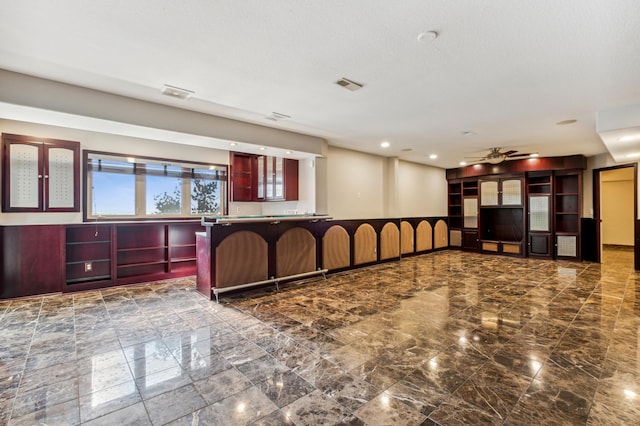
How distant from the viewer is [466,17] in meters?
2.17

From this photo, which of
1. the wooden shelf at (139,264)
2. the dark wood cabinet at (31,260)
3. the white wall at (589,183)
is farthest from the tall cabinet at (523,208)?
the dark wood cabinet at (31,260)

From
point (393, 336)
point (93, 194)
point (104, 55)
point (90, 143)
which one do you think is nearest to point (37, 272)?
point (93, 194)

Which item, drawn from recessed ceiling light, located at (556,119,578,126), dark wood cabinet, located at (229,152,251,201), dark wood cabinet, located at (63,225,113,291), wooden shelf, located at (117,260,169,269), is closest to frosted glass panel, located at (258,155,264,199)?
dark wood cabinet, located at (229,152,251,201)

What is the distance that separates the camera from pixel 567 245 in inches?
296

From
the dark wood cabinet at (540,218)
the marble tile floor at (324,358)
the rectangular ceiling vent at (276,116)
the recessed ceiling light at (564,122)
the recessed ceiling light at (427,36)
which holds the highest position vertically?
the rectangular ceiling vent at (276,116)

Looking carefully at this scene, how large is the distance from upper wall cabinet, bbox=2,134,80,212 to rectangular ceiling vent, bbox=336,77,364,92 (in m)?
4.49

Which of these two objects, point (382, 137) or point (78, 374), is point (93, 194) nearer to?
point (78, 374)

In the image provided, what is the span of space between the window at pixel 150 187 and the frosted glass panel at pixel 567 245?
8.42 meters

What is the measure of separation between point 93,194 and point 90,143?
86 centimetres

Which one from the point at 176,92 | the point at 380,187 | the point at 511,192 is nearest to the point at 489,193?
the point at 511,192

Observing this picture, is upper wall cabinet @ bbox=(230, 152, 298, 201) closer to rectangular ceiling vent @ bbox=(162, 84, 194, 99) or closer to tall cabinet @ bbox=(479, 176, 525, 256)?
rectangular ceiling vent @ bbox=(162, 84, 194, 99)

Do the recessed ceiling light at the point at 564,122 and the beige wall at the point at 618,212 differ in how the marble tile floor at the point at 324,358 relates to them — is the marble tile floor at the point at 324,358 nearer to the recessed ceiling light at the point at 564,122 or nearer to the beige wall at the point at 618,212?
the recessed ceiling light at the point at 564,122

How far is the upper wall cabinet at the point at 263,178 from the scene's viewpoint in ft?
20.6

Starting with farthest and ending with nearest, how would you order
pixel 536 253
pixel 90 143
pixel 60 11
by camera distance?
pixel 536 253 → pixel 90 143 → pixel 60 11
